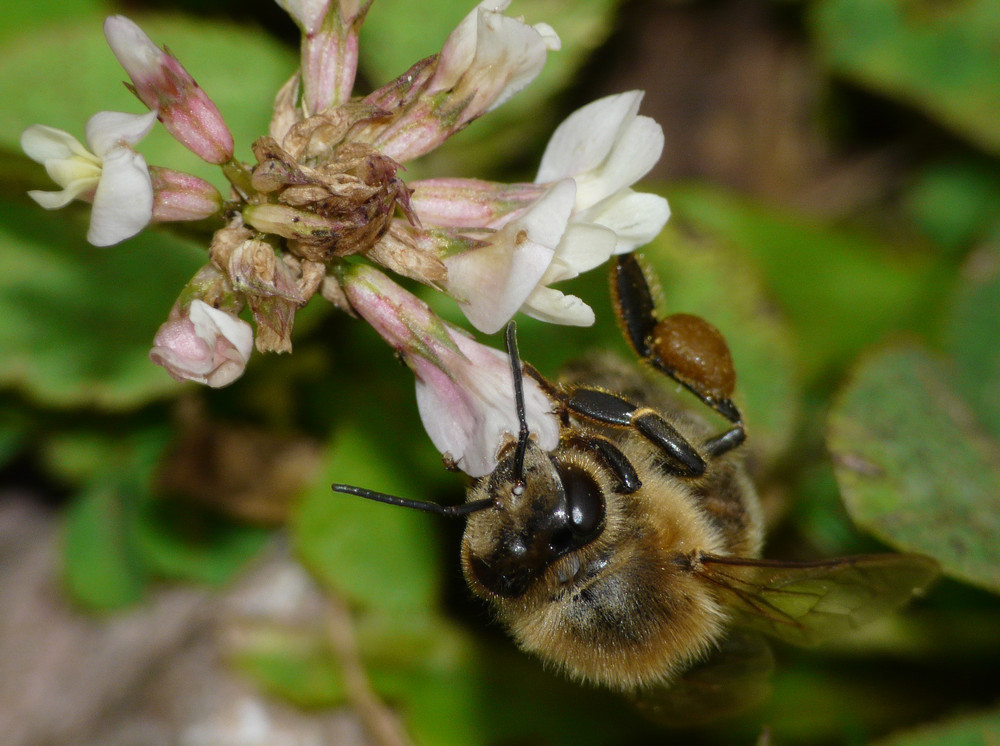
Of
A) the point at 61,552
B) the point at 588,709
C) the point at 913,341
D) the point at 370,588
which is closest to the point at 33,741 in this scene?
the point at 61,552

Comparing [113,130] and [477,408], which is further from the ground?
[113,130]

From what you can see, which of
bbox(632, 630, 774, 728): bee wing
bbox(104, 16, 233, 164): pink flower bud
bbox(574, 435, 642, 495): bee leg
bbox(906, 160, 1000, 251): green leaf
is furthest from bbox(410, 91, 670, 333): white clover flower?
bbox(906, 160, 1000, 251): green leaf

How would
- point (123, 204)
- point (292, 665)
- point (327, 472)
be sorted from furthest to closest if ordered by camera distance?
point (292, 665) → point (327, 472) → point (123, 204)

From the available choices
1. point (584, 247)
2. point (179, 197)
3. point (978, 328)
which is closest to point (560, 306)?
point (584, 247)

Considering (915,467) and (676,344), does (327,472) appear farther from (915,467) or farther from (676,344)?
(915,467)

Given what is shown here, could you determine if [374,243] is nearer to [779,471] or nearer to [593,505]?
[593,505]

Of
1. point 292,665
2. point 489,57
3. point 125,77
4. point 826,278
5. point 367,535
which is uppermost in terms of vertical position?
point 489,57

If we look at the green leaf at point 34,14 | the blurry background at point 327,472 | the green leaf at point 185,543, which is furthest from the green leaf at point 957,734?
the green leaf at point 34,14
